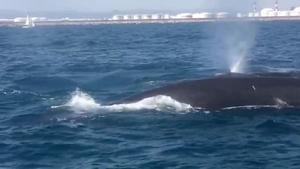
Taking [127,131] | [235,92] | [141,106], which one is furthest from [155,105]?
[127,131]

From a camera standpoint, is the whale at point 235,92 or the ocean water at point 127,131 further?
the whale at point 235,92

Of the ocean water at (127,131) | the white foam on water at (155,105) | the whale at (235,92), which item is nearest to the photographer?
the ocean water at (127,131)

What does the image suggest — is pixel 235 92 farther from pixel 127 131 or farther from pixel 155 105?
pixel 127 131

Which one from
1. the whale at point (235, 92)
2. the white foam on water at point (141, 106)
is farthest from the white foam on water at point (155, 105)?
the whale at point (235, 92)

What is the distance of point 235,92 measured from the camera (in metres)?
26.3

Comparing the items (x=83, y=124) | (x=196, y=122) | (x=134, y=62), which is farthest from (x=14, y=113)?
(x=134, y=62)

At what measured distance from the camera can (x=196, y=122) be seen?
23.4m

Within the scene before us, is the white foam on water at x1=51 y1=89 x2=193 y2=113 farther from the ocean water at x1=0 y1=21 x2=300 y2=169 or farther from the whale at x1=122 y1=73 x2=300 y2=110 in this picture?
the whale at x1=122 y1=73 x2=300 y2=110

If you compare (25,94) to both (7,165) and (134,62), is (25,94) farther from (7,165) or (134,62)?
(134,62)

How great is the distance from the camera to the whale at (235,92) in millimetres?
25812

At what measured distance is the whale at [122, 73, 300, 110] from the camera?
25.8 metres

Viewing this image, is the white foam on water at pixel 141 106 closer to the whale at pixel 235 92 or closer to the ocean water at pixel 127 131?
the ocean water at pixel 127 131

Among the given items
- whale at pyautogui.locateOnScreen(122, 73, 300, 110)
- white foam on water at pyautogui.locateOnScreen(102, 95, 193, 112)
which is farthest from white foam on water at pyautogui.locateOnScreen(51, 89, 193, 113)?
whale at pyautogui.locateOnScreen(122, 73, 300, 110)

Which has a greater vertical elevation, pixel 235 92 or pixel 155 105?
pixel 235 92
